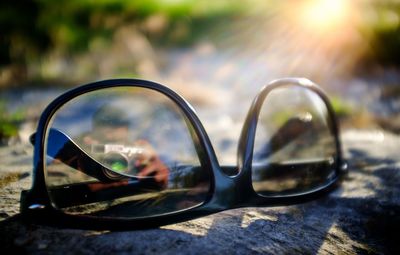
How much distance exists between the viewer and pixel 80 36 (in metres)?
5.95

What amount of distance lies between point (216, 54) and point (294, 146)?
15.7 ft

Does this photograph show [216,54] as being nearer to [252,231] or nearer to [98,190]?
[98,190]

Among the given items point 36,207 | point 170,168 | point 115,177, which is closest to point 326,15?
point 170,168

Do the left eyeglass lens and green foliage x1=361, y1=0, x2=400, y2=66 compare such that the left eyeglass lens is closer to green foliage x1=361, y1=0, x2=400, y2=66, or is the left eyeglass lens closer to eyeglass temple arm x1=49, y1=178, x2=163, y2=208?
eyeglass temple arm x1=49, y1=178, x2=163, y2=208

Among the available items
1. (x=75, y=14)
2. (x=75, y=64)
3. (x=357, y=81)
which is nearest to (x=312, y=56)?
(x=357, y=81)

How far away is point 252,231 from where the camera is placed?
1157 millimetres

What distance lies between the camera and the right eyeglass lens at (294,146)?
5.16 feet

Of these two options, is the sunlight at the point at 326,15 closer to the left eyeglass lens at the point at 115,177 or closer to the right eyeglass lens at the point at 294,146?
the right eyeglass lens at the point at 294,146

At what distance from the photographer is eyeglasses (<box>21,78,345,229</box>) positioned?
1.15 meters

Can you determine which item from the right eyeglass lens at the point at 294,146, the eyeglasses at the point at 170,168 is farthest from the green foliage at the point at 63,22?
the right eyeglass lens at the point at 294,146

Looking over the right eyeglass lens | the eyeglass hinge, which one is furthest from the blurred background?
the eyeglass hinge

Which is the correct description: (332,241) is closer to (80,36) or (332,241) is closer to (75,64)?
(75,64)

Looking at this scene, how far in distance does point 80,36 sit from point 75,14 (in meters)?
0.53

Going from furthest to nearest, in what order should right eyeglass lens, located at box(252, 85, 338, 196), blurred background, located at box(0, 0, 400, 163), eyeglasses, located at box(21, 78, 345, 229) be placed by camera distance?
1. blurred background, located at box(0, 0, 400, 163)
2. right eyeglass lens, located at box(252, 85, 338, 196)
3. eyeglasses, located at box(21, 78, 345, 229)
